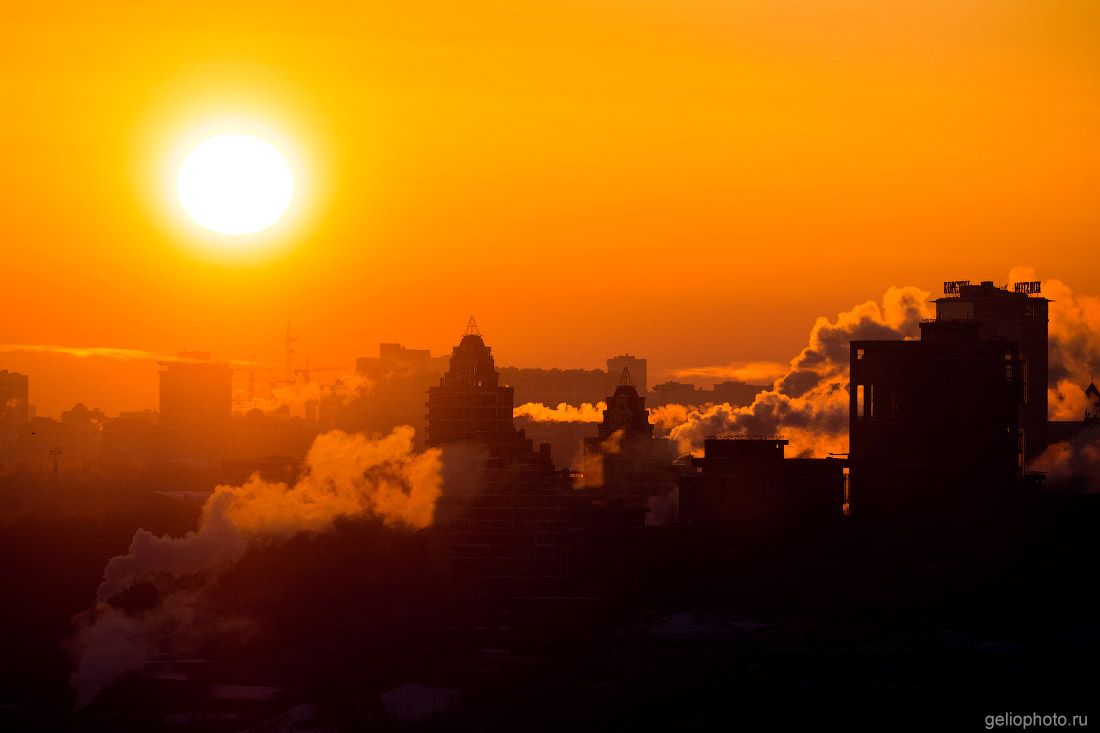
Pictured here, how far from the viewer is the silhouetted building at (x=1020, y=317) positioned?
6383 inches

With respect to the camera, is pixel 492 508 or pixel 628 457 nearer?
pixel 492 508

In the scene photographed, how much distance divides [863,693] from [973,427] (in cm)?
4028

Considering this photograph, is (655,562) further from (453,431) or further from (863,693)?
(863,693)

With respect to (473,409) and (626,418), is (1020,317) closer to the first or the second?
(626,418)

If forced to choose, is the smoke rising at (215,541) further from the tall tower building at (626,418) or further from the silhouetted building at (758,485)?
the tall tower building at (626,418)

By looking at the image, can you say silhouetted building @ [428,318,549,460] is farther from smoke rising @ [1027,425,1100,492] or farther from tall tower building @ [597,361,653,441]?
smoke rising @ [1027,425,1100,492]

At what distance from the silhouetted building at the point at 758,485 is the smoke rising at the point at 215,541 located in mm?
14989

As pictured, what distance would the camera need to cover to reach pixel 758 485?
389ft

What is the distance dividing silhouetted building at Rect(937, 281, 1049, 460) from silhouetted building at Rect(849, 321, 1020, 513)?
3941 centimetres

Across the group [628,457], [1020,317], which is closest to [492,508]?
[628,457]

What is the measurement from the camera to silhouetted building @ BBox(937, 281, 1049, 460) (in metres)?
162

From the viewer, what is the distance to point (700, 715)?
8450cm

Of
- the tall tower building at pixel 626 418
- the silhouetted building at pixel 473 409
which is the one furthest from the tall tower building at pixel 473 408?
the tall tower building at pixel 626 418

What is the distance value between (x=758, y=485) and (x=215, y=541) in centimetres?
2981
